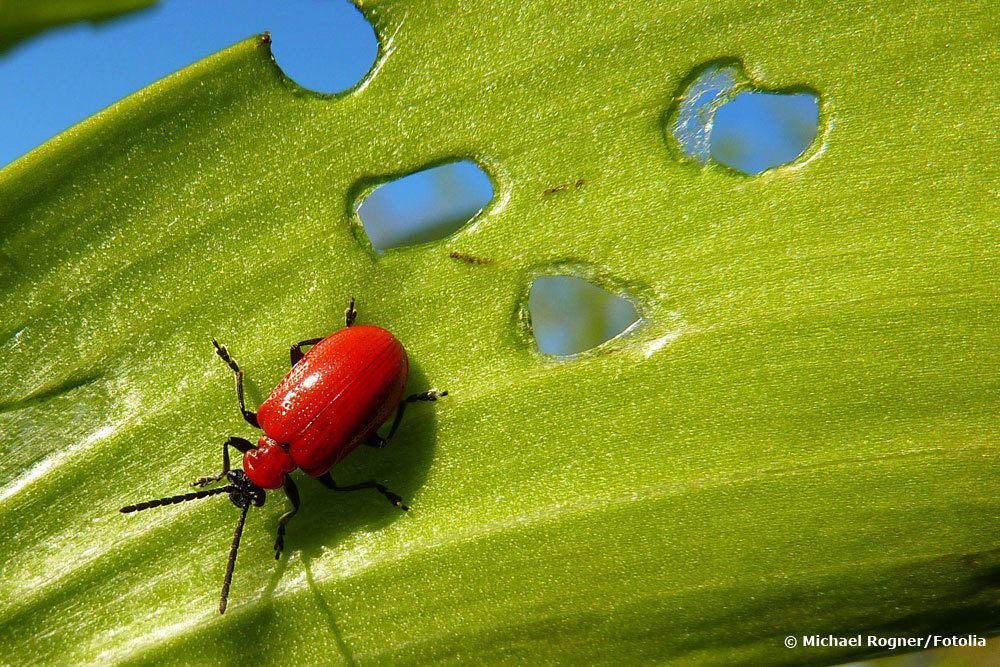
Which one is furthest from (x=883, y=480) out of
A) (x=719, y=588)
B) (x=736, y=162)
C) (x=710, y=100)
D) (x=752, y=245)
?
(x=710, y=100)

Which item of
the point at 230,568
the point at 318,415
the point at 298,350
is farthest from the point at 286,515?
the point at 298,350

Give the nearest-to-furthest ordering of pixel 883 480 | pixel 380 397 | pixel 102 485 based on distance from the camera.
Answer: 1. pixel 883 480
2. pixel 102 485
3. pixel 380 397

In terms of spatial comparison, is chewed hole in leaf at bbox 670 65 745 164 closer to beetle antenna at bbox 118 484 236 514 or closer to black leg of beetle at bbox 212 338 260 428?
black leg of beetle at bbox 212 338 260 428

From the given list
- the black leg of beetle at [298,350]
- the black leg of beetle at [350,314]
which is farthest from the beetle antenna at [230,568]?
the black leg of beetle at [350,314]

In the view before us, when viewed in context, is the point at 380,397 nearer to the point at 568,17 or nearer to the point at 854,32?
the point at 568,17

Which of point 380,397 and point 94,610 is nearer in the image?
point 94,610

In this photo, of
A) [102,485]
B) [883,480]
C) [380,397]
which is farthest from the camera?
[380,397]

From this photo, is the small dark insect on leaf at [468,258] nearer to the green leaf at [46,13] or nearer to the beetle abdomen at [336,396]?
the beetle abdomen at [336,396]

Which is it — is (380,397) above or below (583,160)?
below

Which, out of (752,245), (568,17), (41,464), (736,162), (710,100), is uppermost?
(568,17)
